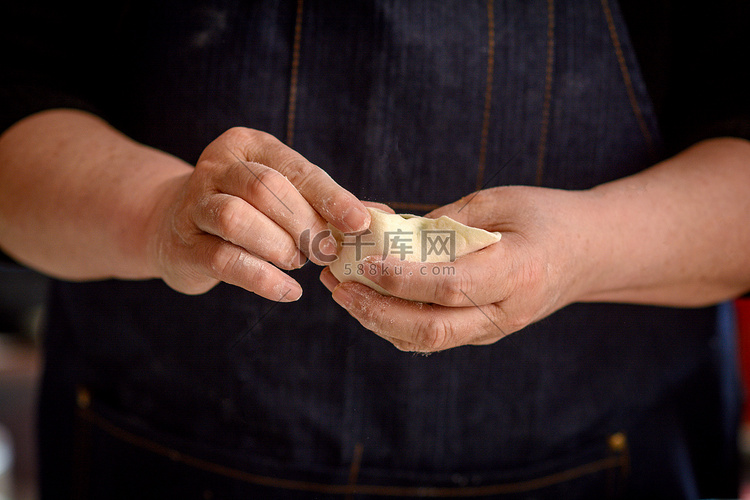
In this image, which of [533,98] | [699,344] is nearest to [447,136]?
[533,98]

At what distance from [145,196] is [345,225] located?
243 millimetres

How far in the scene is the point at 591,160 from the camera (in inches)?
19.4

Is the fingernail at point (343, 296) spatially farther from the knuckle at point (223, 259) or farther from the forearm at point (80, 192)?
the forearm at point (80, 192)

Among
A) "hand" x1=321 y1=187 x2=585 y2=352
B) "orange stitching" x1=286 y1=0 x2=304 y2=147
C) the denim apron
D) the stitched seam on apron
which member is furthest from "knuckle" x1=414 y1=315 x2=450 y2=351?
the stitched seam on apron

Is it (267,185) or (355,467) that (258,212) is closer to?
(267,185)

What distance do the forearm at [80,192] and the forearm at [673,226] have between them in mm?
414

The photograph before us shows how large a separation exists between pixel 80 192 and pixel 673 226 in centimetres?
63

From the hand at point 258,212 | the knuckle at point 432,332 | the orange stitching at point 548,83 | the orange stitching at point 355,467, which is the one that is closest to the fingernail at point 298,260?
the hand at point 258,212

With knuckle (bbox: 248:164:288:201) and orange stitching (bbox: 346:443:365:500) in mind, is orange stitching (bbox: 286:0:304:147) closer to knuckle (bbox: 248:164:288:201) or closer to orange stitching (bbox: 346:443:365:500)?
knuckle (bbox: 248:164:288:201)

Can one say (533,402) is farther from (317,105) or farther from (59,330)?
(59,330)

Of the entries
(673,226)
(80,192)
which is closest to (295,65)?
(80,192)

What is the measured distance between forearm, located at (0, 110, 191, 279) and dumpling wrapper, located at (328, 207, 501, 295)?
8.1 inches

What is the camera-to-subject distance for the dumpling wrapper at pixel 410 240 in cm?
37

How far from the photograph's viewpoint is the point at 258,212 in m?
0.37
